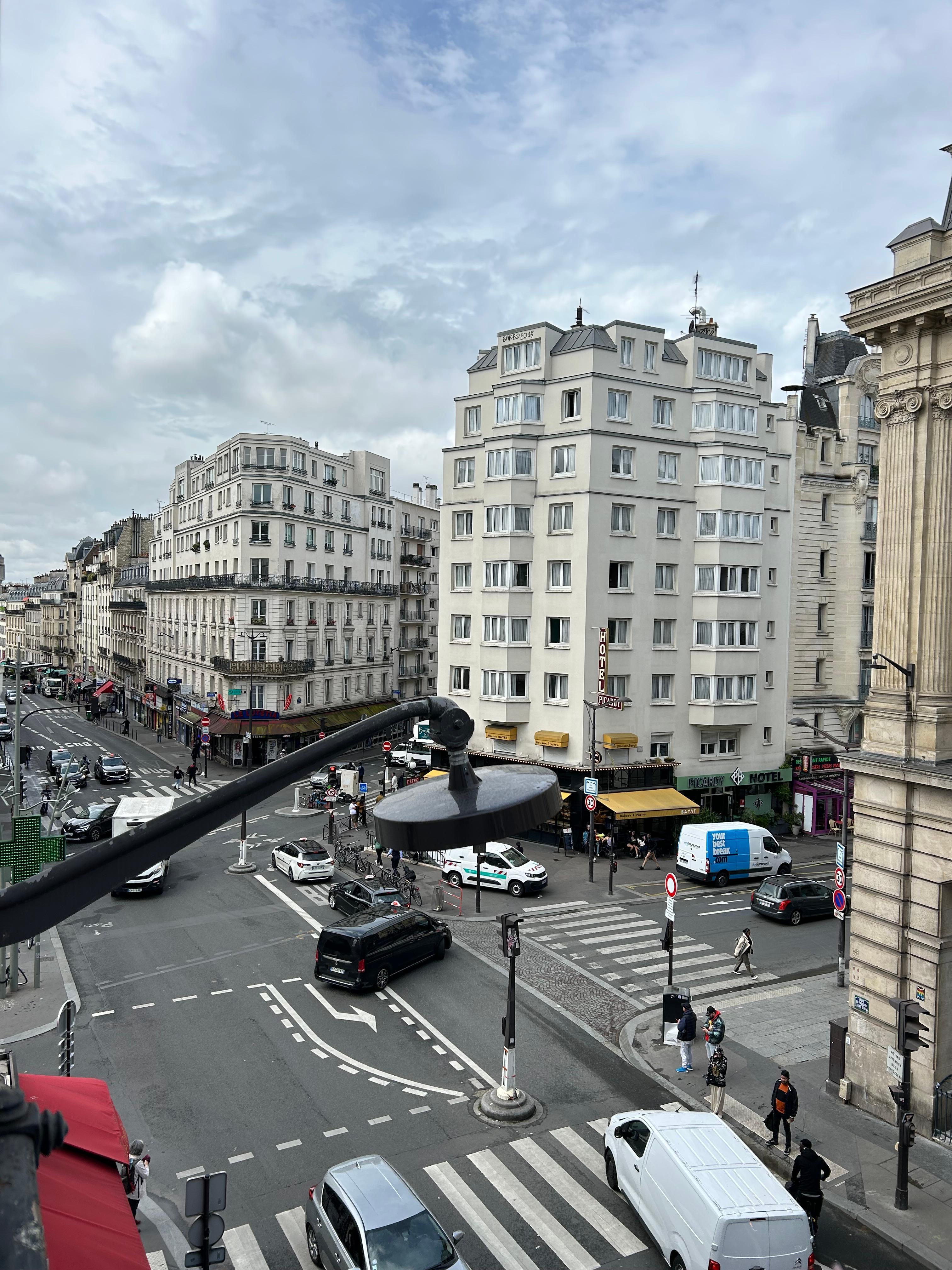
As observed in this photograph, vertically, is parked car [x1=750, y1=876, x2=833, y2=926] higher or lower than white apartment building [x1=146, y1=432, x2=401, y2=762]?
lower

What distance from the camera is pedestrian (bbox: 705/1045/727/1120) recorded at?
15461 mm

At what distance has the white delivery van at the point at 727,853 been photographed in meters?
32.9

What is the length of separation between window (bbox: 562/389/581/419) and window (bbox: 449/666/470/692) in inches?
503

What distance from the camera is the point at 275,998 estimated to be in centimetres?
2052

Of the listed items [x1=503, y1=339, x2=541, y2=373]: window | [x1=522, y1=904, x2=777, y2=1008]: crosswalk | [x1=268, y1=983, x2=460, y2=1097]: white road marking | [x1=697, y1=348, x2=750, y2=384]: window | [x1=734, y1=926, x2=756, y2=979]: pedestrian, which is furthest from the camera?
[x1=697, y1=348, x2=750, y2=384]: window

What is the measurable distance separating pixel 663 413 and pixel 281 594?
27.0 m

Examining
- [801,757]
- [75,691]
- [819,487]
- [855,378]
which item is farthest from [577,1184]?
[75,691]

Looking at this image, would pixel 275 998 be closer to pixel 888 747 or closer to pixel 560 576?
pixel 888 747

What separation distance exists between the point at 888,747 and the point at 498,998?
35.8ft

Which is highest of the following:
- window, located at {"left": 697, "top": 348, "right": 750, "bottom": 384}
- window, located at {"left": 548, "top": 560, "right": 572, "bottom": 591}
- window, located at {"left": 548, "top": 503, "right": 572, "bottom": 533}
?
window, located at {"left": 697, "top": 348, "right": 750, "bottom": 384}

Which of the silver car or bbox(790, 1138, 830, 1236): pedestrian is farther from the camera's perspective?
bbox(790, 1138, 830, 1236): pedestrian

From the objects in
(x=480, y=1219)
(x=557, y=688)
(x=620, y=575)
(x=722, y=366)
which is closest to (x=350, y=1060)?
(x=480, y=1219)

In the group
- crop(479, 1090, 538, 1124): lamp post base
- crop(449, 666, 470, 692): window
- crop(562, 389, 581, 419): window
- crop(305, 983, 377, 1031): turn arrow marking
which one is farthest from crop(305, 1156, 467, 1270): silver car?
crop(562, 389, 581, 419): window

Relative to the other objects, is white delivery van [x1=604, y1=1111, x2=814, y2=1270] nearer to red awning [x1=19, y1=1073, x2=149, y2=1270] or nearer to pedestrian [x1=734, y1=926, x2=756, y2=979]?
red awning [x1=19, y1=1073, x2=149, y2=1270]
